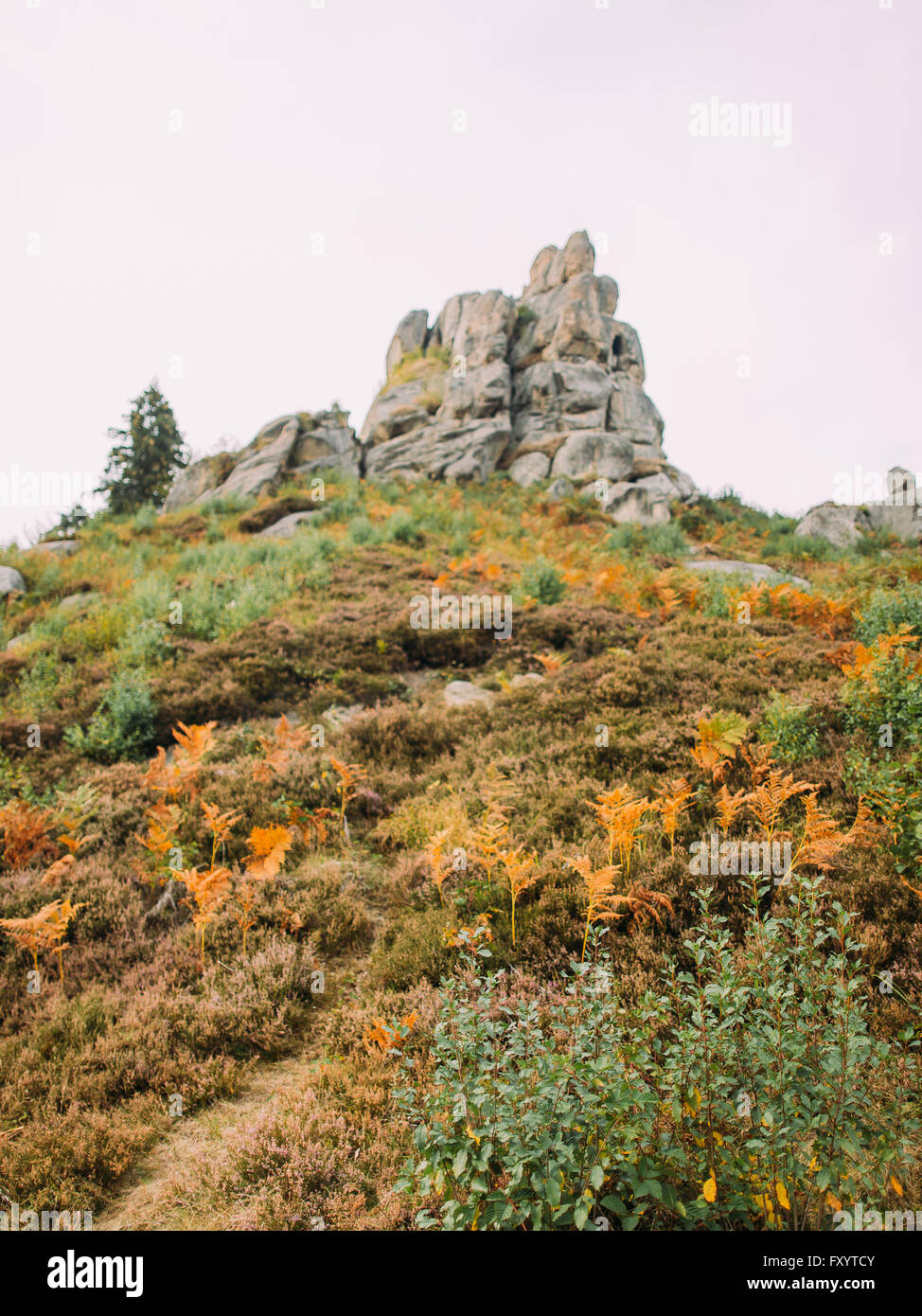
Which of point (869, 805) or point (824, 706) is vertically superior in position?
point (824, 706)

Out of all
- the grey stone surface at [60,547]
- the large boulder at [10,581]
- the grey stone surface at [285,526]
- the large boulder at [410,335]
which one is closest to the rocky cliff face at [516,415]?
the large boulder at [410,335]

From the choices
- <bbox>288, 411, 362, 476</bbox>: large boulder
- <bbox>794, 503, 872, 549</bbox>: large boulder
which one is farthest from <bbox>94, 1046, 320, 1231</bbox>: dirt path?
<bbox>288, 411, 362, 476</bbox>: large boulder

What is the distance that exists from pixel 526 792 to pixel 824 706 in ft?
11.0

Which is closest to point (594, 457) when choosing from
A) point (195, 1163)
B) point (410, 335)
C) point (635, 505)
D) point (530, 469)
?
point (530, 469)

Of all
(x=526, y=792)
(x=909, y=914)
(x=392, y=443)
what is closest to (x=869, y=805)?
(x=909, y=914)

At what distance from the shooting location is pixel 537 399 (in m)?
32.5

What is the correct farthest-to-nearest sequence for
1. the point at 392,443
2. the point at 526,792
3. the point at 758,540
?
1. the point at 392,443
2. the point at 758,540
3. the point at 526,792

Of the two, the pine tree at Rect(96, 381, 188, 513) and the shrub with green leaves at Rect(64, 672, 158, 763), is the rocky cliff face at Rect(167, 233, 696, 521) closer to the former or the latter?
the pine tree at Rect(96, 381, 188, 513)

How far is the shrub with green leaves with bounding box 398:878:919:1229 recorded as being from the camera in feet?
7.02

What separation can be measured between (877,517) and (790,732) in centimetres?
1803

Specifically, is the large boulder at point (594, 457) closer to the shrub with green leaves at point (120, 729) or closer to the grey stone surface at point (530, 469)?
the grey stone surface at point (530, 469)

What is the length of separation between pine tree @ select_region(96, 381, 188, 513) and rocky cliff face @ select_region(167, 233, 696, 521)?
2.22 meters
